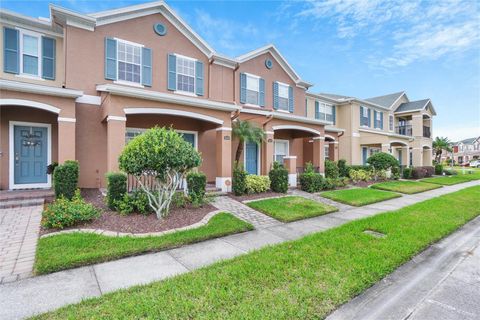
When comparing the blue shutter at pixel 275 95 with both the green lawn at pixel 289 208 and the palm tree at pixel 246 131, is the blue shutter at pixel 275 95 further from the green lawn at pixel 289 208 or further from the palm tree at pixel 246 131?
the green lawn at pixel 289 208

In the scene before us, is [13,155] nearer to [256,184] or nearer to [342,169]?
[256,184]

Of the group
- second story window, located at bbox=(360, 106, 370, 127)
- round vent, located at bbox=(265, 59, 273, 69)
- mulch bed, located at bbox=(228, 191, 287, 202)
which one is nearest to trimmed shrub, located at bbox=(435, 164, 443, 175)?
second story window, located at bbox=(360, 106, 370, 127)

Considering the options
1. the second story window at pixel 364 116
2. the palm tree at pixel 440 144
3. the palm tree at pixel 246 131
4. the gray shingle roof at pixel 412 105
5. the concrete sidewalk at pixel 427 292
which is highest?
the gray shingle roof at pixel 412 105

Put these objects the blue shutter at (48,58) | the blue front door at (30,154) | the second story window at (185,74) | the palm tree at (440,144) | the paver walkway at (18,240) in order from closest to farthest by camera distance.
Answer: the paver walkway at (18,240), the blue front door at (30,154), the blue shutter at (48,58), the second story window at (185,74), the palm tree at (440,144)

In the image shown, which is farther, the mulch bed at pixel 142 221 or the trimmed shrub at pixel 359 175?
the trimmed shrub at pixel 359 175

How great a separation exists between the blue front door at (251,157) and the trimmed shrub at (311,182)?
2981 millimetres

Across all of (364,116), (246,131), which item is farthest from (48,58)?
(364,116)

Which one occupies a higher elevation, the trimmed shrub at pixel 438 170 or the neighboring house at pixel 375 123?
the neighboring house at pixel 375 123

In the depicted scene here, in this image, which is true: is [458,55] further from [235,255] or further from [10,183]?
[10,183]

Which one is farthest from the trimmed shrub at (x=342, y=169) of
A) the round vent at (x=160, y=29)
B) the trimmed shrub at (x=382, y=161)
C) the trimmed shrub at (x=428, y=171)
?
the round vent at (x=160, y=29)

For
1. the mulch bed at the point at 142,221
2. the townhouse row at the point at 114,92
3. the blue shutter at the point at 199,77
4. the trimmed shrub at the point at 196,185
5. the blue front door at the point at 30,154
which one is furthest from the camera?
the blue shutter at the point at 199,77

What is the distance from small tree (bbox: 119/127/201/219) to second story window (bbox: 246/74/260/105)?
8.80 meters

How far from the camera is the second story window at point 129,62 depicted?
34.6 ft

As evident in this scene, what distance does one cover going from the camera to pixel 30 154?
30.0 ft
